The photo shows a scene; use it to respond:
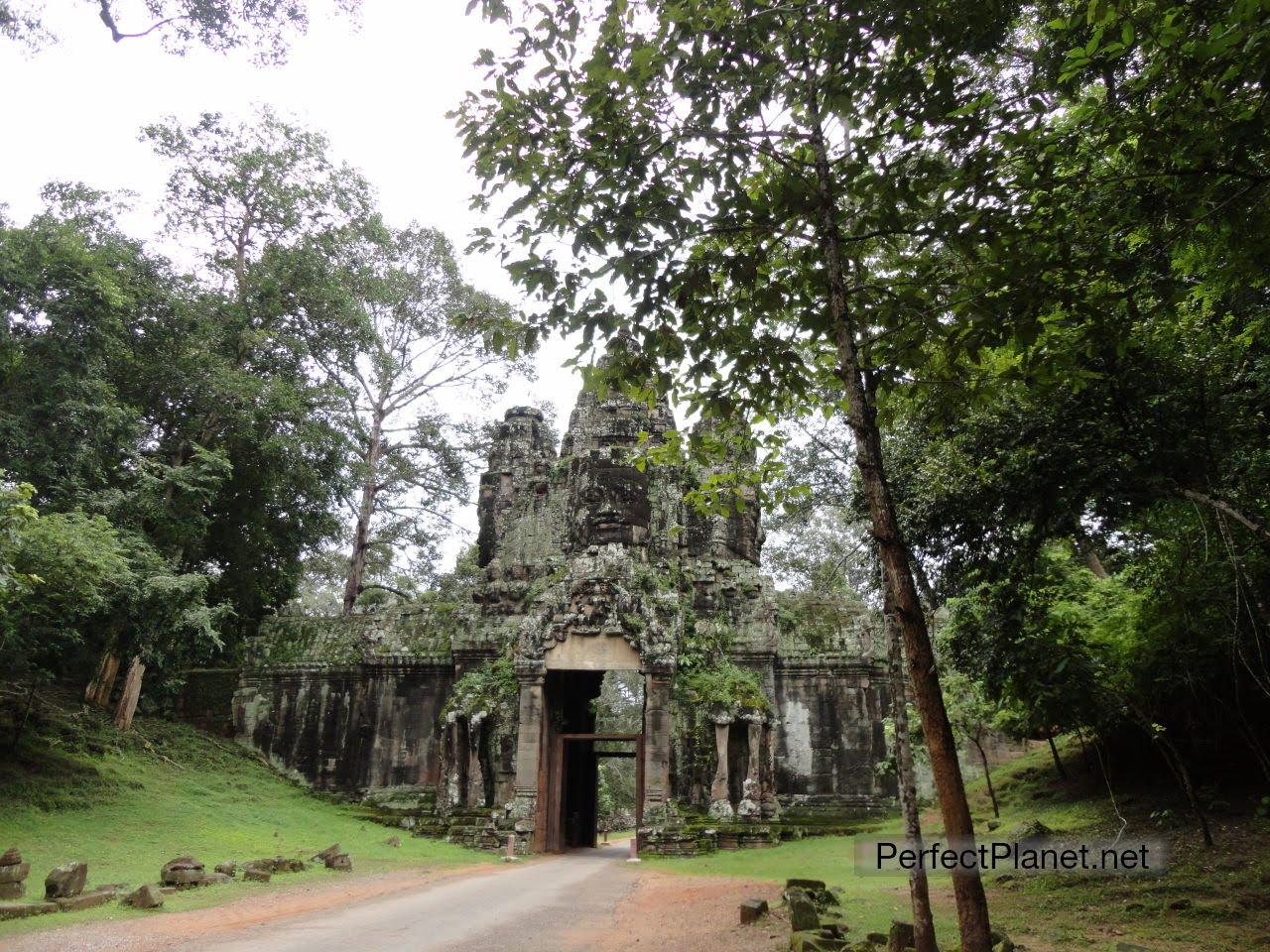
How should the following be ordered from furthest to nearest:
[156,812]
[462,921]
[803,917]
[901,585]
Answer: [156,812]
[462,921]
[803,917]
[901,585]

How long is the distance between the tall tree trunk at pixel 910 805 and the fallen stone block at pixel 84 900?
752cm

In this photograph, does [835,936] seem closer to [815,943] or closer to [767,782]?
[815,943]

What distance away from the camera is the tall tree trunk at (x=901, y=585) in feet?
15.5

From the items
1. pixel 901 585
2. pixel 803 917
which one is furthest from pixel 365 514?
pixel 901 585

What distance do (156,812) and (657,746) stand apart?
8511mm

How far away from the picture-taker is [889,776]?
17.6 m

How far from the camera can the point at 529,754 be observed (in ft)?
51.4

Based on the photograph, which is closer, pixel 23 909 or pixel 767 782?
pixel 23 909

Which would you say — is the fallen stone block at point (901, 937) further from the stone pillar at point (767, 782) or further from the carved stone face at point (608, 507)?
the carved stone face at point (608, 507)

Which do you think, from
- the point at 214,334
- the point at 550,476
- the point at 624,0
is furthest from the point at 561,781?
the point at 624,0

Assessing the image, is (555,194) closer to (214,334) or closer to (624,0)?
(624,0)

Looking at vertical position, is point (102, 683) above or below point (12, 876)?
above

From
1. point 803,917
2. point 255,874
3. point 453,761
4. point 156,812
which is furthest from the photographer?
point 453,761

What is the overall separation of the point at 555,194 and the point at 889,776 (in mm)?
15228
